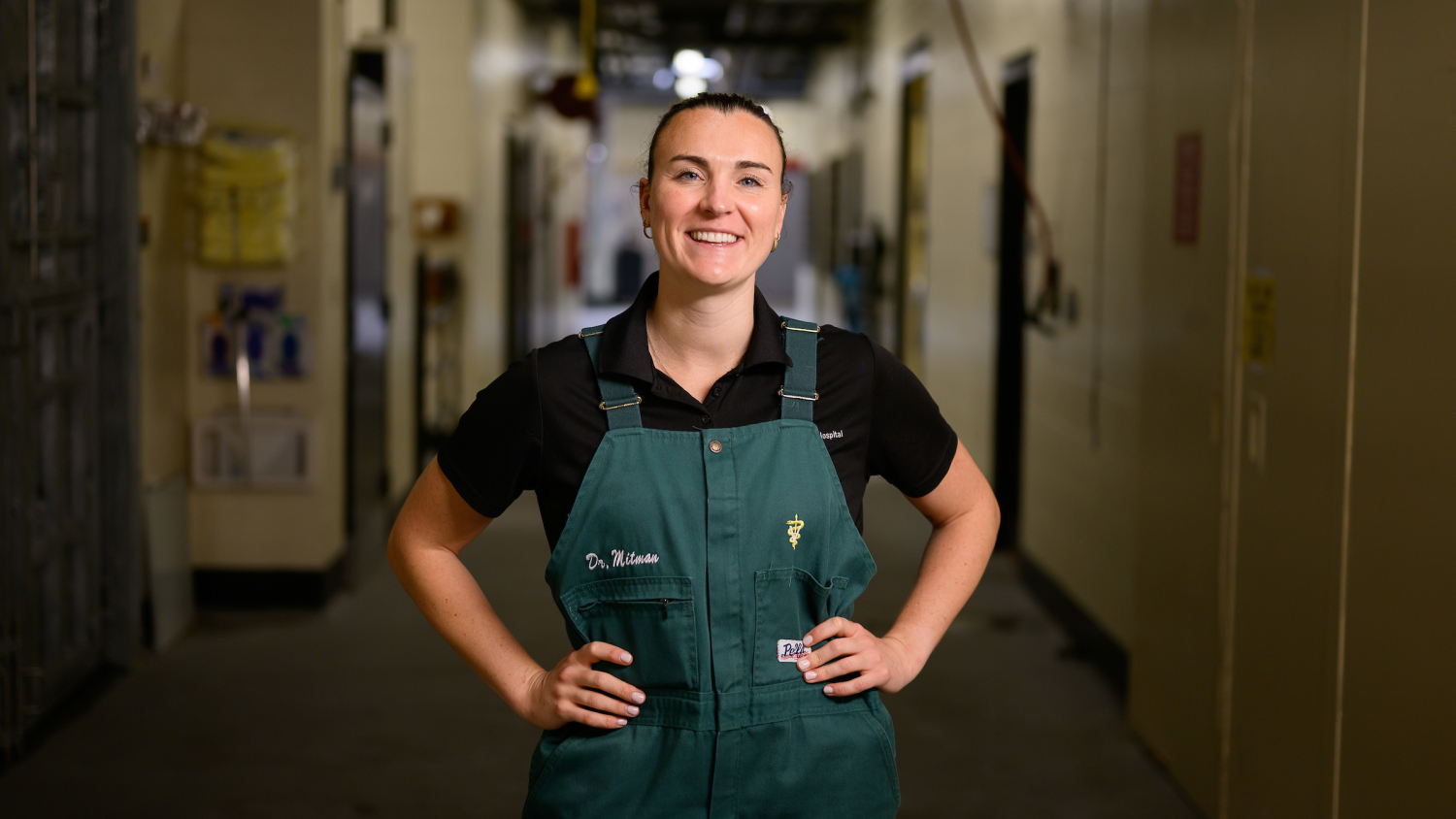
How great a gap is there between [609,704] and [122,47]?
3127mm

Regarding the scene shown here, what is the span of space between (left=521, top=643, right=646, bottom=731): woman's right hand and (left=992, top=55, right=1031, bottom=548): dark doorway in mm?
4140

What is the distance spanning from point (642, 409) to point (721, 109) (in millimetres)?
336

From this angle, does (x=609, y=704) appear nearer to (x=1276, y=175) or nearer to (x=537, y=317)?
(x=1276, y=175)

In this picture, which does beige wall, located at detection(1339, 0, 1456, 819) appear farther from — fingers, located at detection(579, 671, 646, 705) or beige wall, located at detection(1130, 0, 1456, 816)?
fingers, located at detection(579, 671, 646, 705)

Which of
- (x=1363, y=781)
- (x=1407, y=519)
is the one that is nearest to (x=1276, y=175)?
(x=1407, y=519)

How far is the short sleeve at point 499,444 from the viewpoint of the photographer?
151cm

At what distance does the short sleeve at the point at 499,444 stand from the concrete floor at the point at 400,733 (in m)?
1.80

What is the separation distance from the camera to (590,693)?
1.48 metres

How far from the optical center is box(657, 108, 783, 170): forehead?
1.48 metres

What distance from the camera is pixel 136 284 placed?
156 inches

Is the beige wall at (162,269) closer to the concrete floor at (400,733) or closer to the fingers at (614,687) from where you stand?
the concrete floor at (400,733)

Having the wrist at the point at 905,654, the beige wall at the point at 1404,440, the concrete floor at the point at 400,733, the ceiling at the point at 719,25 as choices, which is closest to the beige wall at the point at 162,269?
the concrete floor at the point at 400,733

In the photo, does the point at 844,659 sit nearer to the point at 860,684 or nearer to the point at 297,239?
the point at 860,684

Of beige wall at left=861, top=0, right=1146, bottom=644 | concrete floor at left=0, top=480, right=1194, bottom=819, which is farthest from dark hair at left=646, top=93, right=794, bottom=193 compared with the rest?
beige wall at left=861, top=0, right=1146, bottom=644
